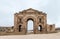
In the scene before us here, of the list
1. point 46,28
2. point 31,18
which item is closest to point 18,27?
point 31,18

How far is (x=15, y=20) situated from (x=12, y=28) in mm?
2589

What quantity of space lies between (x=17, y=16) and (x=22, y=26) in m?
2.96

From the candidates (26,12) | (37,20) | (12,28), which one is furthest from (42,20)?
(12,28)

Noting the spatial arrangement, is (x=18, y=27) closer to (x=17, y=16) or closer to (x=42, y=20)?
(x=17, y=16)

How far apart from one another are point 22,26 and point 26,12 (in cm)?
387

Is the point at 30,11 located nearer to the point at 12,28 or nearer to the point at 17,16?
the point at 17,16

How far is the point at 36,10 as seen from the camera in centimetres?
4988

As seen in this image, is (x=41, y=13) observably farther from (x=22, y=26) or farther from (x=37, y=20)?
(x=22, y=26)

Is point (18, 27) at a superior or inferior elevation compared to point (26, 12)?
inferior

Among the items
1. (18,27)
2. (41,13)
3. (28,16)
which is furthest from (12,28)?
(41,13)

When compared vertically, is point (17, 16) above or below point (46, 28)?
above

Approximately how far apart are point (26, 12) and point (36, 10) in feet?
8.82

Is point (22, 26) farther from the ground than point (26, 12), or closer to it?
closer to it

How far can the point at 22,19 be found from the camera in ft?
165
